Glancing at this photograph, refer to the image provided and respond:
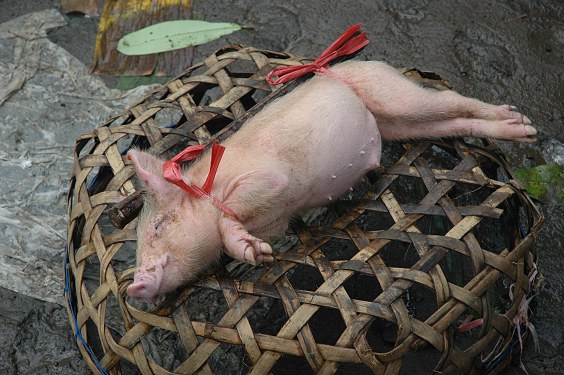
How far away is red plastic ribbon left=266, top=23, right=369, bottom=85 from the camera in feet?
11.0

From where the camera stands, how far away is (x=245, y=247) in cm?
268

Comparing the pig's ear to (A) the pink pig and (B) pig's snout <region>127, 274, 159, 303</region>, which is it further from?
(B) pig's snout <region>127, 274, 159, 303</region>

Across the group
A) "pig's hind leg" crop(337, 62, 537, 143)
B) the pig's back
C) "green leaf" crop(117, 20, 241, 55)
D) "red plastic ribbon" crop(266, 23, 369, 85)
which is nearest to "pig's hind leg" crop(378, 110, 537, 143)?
"pig's hind leg" crop(337, 62, 537, 143)

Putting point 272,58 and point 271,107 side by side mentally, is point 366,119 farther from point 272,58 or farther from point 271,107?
point 272,58

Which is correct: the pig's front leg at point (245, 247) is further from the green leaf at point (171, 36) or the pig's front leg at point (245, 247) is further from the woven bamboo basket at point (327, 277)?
the green leaf at point (171, 36)

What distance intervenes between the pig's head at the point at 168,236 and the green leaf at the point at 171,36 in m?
1.77

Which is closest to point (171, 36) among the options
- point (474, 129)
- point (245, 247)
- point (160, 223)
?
point (160, 223)

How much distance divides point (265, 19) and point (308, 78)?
5.02 ft

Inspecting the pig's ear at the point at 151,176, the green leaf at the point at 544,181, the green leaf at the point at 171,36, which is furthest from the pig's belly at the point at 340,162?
the green leaf at the point at 171,36

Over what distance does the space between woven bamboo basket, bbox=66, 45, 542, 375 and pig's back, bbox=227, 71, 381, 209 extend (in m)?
0.11

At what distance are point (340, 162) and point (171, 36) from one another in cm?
201

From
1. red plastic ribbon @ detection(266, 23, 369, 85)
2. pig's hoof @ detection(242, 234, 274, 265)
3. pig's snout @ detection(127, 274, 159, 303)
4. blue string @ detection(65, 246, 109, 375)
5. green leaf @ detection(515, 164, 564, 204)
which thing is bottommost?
green leaf @ detection(515, 164, 564, 204)

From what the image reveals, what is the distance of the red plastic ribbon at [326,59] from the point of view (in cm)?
337

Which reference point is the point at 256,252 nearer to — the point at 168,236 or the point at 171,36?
the point at 168,236
